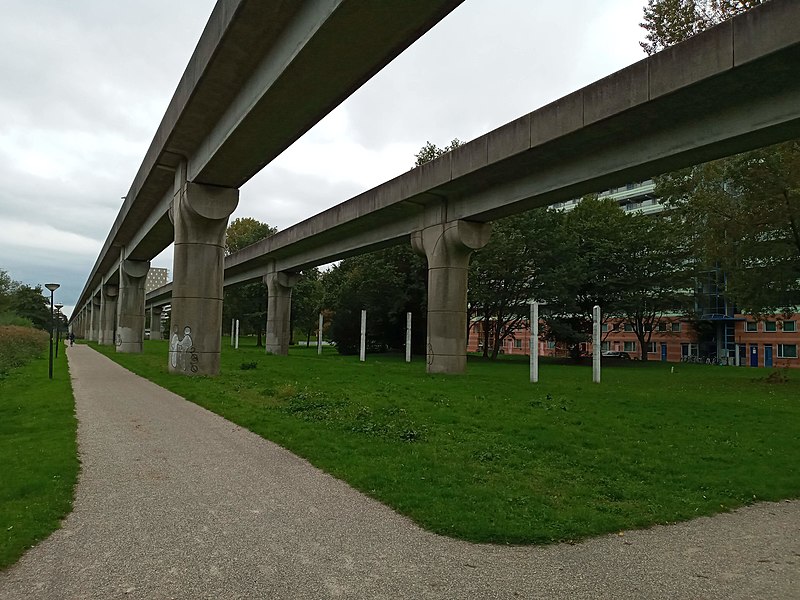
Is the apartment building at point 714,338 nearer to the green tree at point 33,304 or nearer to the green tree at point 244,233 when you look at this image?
the green tree at point 244,233

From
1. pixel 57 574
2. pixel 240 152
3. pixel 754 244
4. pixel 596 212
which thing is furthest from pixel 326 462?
pixel 596 212

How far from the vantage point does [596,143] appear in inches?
611

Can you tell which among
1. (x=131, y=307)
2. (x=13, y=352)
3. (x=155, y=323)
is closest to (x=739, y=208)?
(x=13, y=352)

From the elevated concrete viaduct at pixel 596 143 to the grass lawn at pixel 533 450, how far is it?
5.82 meters

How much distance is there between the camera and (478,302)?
125 feet

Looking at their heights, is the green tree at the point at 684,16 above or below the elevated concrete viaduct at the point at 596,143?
above

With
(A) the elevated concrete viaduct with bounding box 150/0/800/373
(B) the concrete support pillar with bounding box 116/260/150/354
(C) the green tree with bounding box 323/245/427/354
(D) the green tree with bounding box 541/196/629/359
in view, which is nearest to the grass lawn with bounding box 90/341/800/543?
(A) the elevated concrete viaduct with bounding box 150/0/800/373

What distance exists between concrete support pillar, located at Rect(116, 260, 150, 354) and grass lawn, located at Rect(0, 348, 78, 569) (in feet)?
82.6

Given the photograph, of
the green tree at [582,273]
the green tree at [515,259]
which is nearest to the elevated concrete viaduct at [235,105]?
the green tree at [515,259]

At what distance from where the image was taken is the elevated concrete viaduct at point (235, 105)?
9.77m

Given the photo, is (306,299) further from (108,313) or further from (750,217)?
(750,217)

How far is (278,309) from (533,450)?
34.2 m

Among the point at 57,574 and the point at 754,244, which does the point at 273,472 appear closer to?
the point at 57,574

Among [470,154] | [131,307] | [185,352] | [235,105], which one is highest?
[470,154]
